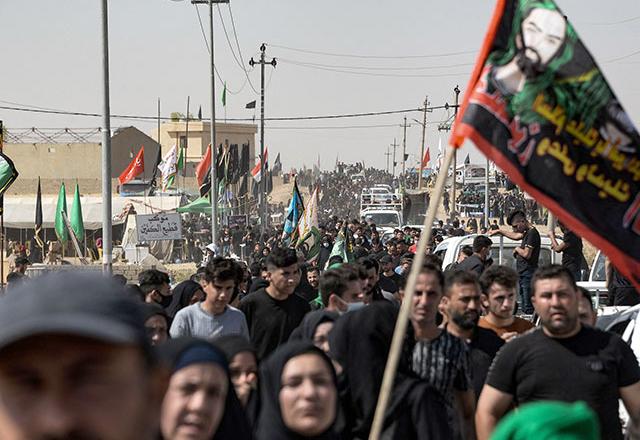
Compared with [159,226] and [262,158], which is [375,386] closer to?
[159,226]

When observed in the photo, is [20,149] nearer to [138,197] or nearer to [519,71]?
[138,197]

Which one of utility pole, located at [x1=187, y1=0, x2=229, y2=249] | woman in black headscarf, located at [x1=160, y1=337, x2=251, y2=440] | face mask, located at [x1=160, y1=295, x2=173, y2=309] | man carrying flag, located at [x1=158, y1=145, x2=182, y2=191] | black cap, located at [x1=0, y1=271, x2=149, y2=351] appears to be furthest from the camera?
man carrying flag, located at [x1=158, y1=145, x2=182, y2=191]

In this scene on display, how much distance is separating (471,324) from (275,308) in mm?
2736

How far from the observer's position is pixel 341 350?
5.32 metres

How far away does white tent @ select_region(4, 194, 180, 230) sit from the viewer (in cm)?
5375

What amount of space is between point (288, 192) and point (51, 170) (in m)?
33.9

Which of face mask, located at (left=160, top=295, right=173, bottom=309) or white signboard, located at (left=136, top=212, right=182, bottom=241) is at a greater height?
face mask, located at (left=160, top=295, right=173, bottom=309)

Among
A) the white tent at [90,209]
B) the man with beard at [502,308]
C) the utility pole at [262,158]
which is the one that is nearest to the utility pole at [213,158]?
the utility pole at [262,158]

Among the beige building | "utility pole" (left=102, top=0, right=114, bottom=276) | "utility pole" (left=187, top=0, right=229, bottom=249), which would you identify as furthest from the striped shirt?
the beige building

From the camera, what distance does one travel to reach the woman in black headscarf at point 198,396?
3.83 m

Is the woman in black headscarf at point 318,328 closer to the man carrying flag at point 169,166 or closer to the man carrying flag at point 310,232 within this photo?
the man carrying flag at point 310,232

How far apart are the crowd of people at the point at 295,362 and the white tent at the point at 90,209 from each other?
43.5m

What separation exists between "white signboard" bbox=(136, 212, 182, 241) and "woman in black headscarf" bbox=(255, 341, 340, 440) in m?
22.1

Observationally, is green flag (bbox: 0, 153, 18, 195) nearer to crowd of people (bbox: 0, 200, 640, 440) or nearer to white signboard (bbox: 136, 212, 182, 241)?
white signboard (bbox: 136, 212, 182, 241)
